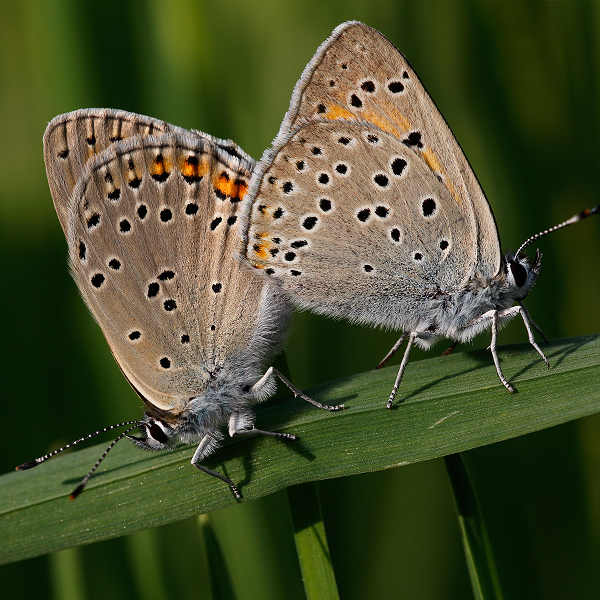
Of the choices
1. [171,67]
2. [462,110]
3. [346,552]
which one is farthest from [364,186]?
[346,552]

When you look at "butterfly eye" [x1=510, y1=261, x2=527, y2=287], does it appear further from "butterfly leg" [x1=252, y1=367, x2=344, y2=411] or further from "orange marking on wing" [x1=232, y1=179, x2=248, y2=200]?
"orange marking on wing" [x1=232, y1=179, x2=248, y2=200]

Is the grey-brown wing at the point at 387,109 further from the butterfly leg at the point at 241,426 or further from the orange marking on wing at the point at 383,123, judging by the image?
the butterfly leg at the point at 241,426

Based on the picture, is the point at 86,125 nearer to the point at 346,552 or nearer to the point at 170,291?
the point at 170,291

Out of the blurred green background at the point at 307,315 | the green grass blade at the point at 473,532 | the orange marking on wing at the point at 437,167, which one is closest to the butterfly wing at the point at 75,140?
the blurred green background at the point at 307,315

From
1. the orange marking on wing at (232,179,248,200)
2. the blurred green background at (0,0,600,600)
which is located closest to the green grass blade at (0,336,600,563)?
the blurred green background at (0,0,600,600)

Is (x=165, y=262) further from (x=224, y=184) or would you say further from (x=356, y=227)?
(x=356, y=227)

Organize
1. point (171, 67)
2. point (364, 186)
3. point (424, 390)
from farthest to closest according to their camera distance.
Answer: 1. point (171, 67)
2. point (364, 186)
3. point (424, 390)
